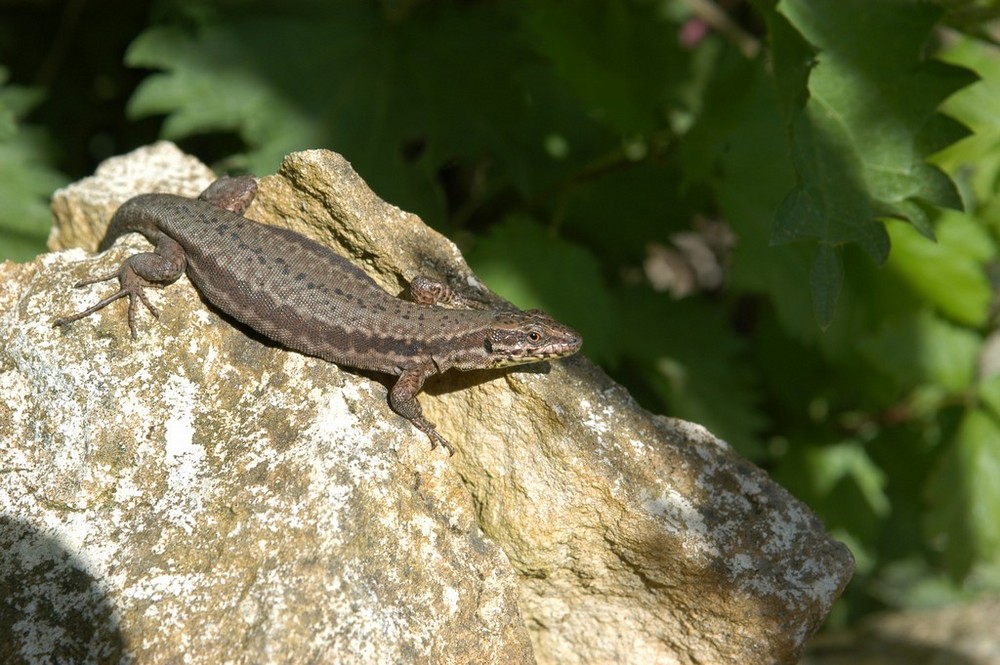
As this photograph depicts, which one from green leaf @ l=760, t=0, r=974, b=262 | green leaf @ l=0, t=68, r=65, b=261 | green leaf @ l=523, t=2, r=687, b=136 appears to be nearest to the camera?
green leaf @ l=760, t=0, r=974, b=262

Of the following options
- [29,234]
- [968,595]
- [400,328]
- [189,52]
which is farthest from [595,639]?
[968,595]

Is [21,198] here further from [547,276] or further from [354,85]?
[547,276]

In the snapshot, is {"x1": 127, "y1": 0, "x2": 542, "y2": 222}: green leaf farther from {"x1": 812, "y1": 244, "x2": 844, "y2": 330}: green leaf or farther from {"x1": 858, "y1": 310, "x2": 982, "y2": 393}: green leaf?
{"x1": 858, "y1": 310, "x2": 982, "y2": 393}: green leaf

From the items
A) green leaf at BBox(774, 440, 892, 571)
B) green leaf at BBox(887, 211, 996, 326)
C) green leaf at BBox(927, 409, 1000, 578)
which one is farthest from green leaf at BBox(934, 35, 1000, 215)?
green leaf at BBox(774, 440, 892, 571)

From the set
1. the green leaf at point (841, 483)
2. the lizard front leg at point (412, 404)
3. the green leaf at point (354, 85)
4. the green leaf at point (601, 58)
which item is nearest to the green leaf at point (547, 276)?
the green leaf at point (354, 85)

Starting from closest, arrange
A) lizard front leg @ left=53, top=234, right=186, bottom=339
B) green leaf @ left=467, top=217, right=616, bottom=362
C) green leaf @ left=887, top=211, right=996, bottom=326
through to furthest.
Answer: lizard front leg @ left=53, top=234, right=186, bottom=339 < green leaf @ left=467, top=217, right=616, bottom=362 < green leaf @ left=887, top=211, right=996, bottom=326

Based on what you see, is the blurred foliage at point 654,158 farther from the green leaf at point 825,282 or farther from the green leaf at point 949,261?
the green leaf at point 825,282

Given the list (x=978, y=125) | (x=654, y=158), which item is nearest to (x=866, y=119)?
(x=654, y=158)
